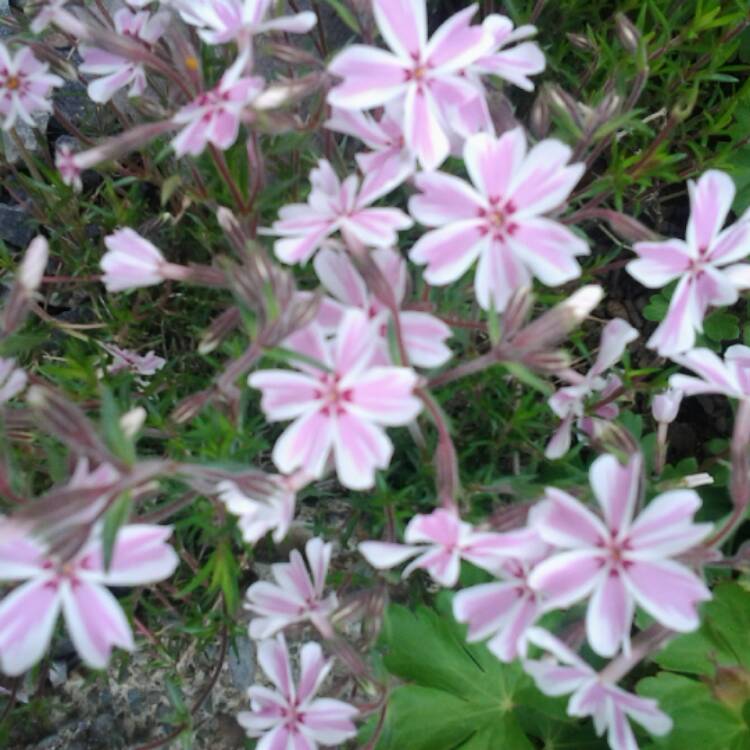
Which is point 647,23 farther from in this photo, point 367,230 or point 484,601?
point 484,601

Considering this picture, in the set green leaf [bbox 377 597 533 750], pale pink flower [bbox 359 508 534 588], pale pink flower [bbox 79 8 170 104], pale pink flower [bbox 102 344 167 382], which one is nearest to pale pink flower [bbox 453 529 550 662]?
pale pink flower [bbox 359 508 534 588]

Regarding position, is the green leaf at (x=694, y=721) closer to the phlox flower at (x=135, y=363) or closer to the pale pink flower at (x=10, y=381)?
the phlox flower at (x=135, y=363)

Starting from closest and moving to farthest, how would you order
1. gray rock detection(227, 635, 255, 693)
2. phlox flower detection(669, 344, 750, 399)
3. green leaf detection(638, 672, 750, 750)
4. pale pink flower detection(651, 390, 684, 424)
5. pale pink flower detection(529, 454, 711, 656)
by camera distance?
pale pink flower detection(529, 454, 711, 656), phlox flower detection(669, 344, 750, 399), pale pink flower detection(651, 390, 684, 424), green leaf detection(638, 672, 750, 750), gray rock detection(227, 635, 255, 693)

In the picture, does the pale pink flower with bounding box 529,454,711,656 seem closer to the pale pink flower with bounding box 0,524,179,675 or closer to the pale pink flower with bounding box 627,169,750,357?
the pale pink flower with bounding box 627,169,750,357

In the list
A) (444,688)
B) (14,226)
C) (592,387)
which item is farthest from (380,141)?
(14,226)

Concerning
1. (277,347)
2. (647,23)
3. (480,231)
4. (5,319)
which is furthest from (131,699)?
(647,23)

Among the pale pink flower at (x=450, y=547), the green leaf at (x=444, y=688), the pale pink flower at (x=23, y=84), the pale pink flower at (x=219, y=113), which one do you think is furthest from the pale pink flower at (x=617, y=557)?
the pale pink flower at (x=23, y=84)

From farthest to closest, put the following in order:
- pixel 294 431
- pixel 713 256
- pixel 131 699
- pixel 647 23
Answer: pixel 647 23 < pixel 131 699 < pixel 713 256 < pixel 294 431

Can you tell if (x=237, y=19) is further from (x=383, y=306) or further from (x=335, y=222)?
(x=383, y=306)
